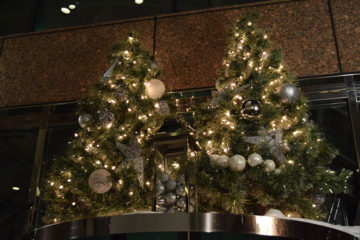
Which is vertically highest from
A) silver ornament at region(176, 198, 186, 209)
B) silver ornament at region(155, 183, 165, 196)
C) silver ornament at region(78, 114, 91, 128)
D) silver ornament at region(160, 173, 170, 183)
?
silver ornament at region(78, 114, 91, 128)

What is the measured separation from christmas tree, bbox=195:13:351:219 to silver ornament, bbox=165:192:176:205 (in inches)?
49.5

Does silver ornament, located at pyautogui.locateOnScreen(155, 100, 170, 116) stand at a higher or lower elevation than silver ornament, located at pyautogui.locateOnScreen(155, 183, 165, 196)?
higher

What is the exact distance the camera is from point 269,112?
3.29m

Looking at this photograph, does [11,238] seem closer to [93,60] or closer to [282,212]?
[93,60]

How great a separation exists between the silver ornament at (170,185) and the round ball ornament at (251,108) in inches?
66.3

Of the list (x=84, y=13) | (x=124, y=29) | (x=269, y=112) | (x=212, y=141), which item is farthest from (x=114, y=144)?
(x=84, y=13)

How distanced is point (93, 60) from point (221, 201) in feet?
9.34

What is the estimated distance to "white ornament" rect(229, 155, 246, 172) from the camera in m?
2.94

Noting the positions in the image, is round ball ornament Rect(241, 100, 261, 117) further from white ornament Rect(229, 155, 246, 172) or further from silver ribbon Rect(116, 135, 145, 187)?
silver ribbon Rect(116, 135, 145, 187)

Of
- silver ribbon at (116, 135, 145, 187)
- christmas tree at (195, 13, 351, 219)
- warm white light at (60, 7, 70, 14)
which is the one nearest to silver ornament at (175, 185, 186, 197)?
christmas tree at (195, 13, 351, 219)

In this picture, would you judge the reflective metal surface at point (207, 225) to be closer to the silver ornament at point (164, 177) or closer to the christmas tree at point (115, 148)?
the silver ornament at point (164, 177)

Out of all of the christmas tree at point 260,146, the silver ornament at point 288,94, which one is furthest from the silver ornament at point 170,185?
the silver ornament at point 288,94

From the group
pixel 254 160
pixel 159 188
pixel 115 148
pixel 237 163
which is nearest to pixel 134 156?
pixel 115 148

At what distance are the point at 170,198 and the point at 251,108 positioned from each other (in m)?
1.68
